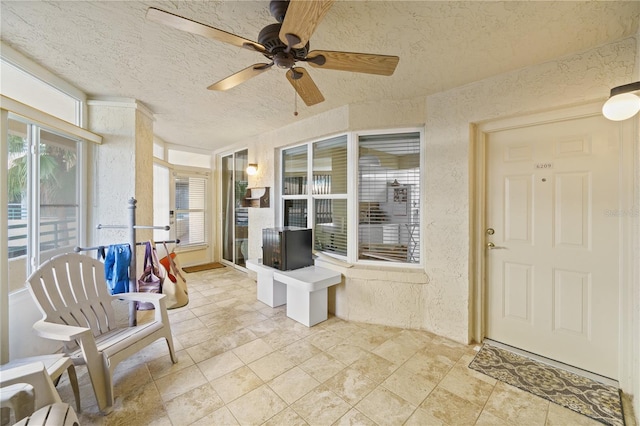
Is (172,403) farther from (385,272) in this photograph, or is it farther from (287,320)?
A: (385,272)

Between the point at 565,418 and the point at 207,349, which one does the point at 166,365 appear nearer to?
the point at 207,349

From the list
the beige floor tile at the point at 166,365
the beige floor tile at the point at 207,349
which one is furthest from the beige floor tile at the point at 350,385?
the beige floor tile at the point at 166,365

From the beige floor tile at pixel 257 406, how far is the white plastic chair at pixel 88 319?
0.81 m

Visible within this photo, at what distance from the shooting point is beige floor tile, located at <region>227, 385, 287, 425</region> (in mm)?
1585

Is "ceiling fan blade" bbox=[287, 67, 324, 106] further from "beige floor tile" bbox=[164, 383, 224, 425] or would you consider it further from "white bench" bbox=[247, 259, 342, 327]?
"beige floor tile" bbox=[164, 383, 224, 425]

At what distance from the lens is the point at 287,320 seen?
9.55ft

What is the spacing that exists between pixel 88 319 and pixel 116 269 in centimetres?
49

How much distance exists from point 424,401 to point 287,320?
63.7 inches

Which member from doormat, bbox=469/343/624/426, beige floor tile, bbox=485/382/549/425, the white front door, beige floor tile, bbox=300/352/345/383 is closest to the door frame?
the white front door

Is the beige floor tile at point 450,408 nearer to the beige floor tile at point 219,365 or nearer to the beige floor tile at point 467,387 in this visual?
the beige floor tile at point 467,387

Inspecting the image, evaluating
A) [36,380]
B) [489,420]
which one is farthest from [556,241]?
[36,380]

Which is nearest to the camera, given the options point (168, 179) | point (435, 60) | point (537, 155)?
point (435, 60)

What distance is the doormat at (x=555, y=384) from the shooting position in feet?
5.43

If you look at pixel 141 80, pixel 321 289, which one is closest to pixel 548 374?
pixel 321 289
